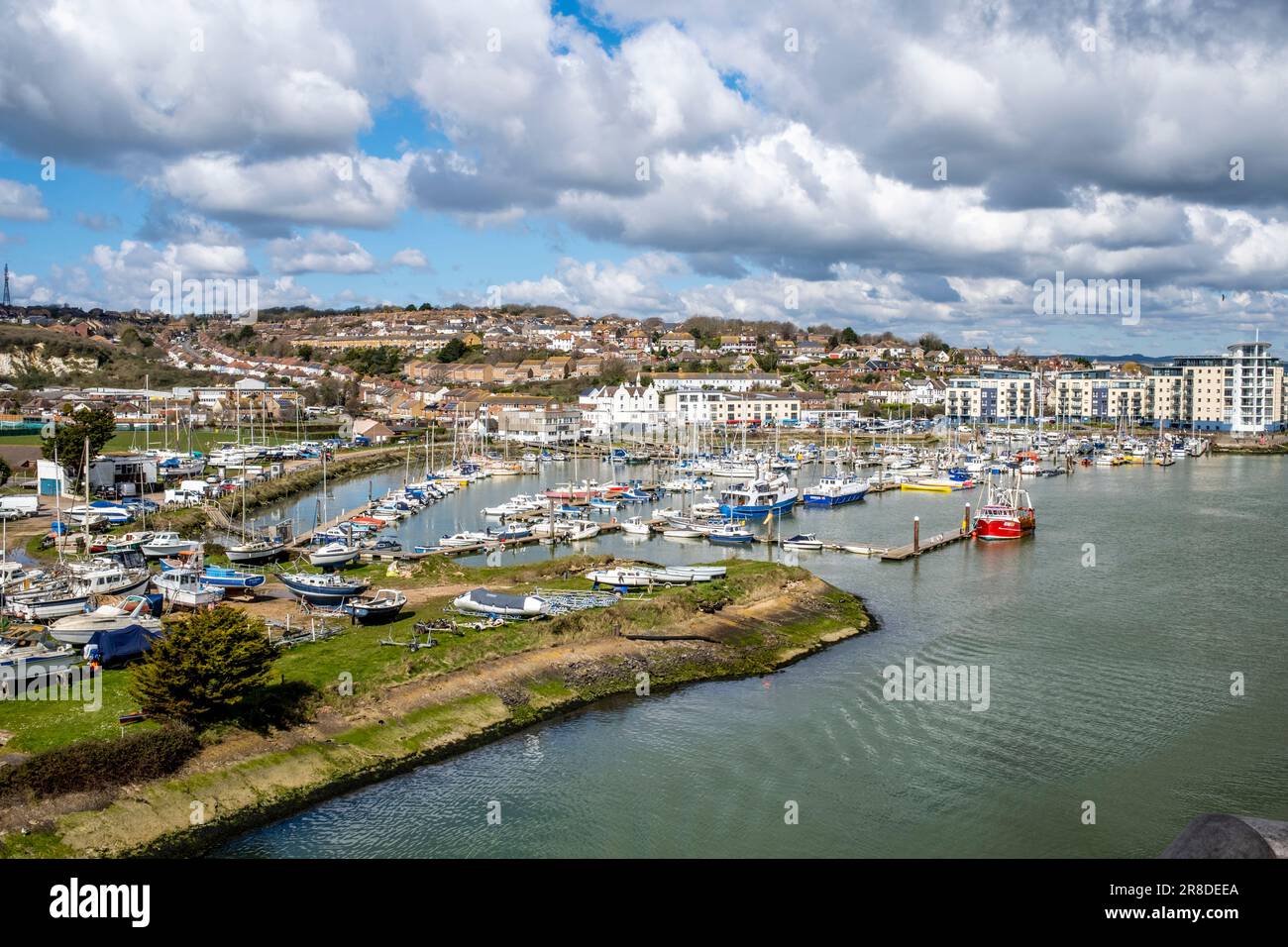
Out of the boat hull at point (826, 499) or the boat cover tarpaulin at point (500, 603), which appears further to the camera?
the boat hull at point (826, 499)

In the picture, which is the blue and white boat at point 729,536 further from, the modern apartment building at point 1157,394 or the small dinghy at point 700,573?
the modern apartment building at point 1157,394

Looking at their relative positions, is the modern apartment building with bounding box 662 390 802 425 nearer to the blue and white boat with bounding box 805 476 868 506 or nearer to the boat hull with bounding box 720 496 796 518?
the blue and white boat with bounding box 805 476 868 506

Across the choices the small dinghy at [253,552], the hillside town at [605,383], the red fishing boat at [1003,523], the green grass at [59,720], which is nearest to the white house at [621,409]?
the hillside town at [605,383]

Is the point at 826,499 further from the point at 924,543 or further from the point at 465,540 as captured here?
the point at 465,540

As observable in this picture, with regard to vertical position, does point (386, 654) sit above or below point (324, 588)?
below

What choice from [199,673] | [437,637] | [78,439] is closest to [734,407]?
[78,439]

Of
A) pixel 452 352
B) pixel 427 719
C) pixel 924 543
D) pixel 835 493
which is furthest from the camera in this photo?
pixel 452 352

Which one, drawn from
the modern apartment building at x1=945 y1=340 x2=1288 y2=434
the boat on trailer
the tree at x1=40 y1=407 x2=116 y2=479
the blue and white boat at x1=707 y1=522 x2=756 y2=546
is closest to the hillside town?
the modern apartment building at x1=945 y1=340 x2=1288 y2=434
